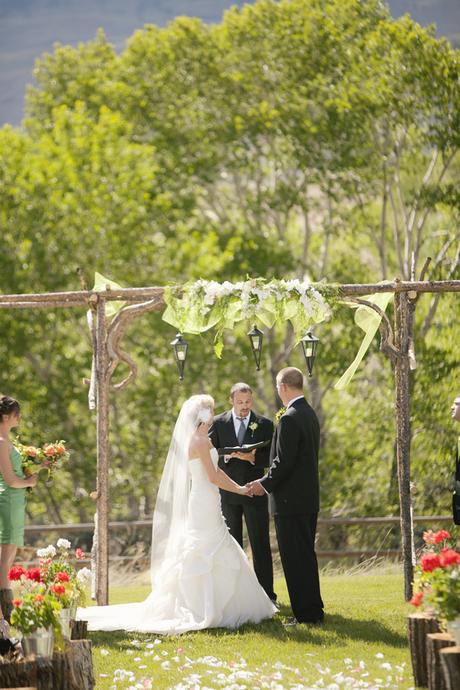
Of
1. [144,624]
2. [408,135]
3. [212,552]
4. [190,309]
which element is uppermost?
[408,135]

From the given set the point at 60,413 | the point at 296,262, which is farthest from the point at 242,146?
the point at 60,413

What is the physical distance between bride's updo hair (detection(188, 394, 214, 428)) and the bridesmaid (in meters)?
1.36

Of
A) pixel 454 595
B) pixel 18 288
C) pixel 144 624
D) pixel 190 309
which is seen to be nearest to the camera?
pixel 454 595

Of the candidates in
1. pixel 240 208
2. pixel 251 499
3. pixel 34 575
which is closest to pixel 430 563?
pixel 34 575

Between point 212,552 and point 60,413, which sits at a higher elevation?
point 60,413

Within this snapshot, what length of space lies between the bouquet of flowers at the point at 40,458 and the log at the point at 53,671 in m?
2.67

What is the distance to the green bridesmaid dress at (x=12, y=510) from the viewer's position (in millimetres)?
8062

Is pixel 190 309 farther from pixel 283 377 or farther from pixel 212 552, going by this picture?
pixel 212 552

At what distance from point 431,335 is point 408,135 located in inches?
152

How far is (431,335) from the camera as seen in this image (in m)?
19.9

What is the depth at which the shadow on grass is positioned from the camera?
24.4 feet

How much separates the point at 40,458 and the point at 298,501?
2077mm

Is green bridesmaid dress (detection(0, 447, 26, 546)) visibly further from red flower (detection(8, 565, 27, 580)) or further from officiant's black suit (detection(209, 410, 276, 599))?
red flower (detection(8, 565, 27, 580))

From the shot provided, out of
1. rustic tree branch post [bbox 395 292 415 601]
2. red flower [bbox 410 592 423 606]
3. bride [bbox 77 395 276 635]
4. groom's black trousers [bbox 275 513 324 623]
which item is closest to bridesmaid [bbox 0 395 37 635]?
bride [bbox 77 395 276 635]
